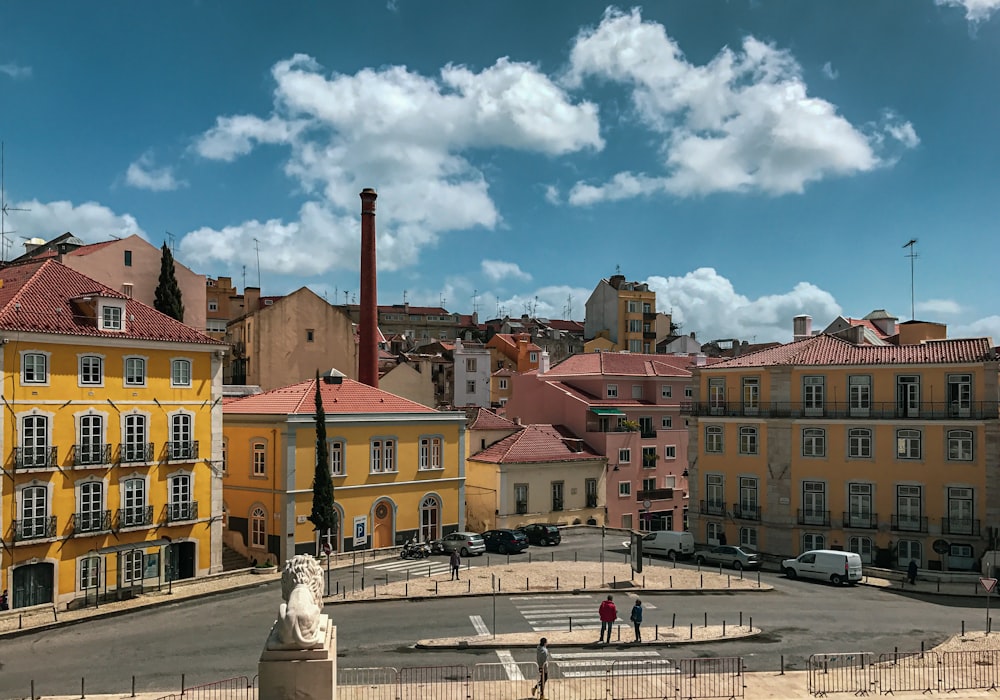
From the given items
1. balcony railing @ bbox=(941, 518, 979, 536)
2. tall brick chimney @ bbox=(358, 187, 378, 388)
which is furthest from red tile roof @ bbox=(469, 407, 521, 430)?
balcony railing @ bbox=(941, 518, 979, 536)

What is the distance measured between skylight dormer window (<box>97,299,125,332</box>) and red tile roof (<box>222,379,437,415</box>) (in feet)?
33.3

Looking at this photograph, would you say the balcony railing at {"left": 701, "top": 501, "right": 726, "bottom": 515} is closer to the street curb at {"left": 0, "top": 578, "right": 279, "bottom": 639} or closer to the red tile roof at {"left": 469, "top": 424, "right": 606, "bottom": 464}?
the red tile roof at {"left": 469, "top": 424, "right": 606, "bottom": 464}

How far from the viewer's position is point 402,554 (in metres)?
45.2

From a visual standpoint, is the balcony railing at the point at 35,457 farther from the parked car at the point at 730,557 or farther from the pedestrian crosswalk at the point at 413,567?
the parked car at the point at 730,557

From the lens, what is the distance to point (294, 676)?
15.6m

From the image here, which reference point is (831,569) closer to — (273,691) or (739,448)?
(739,448)

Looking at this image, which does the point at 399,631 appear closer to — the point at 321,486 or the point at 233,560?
the point at 321,486

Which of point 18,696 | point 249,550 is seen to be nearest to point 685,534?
point 249,550

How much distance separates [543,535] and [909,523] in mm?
20217

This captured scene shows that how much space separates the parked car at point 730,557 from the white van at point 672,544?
0.91 m

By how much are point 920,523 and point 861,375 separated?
854cm

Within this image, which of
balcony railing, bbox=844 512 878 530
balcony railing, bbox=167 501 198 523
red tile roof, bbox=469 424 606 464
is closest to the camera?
balcony railing, bbox=167 501 198 523

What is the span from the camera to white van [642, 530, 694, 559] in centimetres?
4638

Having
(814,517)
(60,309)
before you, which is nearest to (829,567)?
(814,517)
